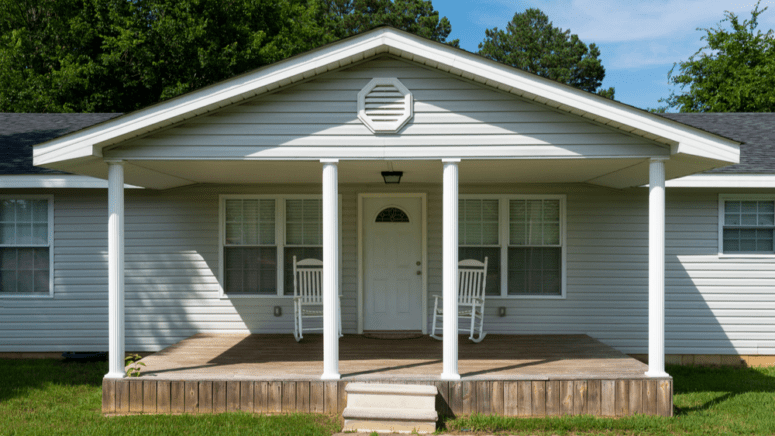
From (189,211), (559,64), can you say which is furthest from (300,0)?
(189,211)

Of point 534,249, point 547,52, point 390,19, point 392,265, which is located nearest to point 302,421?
point 392,265

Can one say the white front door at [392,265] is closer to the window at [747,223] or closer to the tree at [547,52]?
the window at [747,223]

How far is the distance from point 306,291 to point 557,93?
12.9 feet

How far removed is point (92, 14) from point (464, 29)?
15252 millimetres

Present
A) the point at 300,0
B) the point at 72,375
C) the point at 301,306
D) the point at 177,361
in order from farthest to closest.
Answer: the point at 300,0 < the point at 301,306 < the point at 72,375 < the point at 177,361

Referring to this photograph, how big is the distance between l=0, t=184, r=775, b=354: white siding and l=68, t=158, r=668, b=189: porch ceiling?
0.42 m

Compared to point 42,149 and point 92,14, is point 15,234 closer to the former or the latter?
point 42,149

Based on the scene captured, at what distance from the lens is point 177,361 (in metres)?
5.63

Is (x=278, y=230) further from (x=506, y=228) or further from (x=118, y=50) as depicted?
(x=118, y=50)

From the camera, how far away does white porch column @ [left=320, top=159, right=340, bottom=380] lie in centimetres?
489

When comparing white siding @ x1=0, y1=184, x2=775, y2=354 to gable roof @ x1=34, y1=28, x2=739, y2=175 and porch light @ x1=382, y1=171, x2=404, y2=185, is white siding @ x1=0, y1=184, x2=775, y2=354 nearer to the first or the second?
porch light @ x1=382, y1=171, x2=404, y2=185

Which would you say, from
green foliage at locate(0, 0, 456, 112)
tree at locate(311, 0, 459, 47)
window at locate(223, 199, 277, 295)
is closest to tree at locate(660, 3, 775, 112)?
tree at locate(311, 0, 459, 47)

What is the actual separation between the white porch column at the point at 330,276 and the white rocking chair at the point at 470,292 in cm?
205

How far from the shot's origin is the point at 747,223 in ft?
23.6
